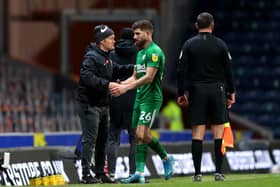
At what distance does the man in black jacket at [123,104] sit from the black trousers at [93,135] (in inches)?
23.8

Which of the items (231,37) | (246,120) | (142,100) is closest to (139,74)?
(142,100)

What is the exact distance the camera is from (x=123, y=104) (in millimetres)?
17391

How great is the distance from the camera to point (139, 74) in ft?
52.7

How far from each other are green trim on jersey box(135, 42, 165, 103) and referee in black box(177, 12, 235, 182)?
0.92ft

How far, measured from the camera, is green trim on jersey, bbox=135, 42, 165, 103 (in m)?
15.9

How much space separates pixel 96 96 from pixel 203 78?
1.44m

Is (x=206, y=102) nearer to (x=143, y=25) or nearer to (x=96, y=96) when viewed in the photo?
(x=143, y=25)

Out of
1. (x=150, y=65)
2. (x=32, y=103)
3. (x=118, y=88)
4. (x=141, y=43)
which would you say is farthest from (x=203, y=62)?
(x=32, y=103)

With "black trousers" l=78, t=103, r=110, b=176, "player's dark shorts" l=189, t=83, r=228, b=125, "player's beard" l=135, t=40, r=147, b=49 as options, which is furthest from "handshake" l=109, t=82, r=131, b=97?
"player's dark shorts" l=189, t=83, r=228, b=125

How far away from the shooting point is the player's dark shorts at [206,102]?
53.2ft

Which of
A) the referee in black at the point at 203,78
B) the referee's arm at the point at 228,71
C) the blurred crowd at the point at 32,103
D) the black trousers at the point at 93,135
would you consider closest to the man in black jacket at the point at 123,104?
the black trousers at the point at 93,135

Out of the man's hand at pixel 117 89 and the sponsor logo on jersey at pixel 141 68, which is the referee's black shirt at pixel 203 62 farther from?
the man's hand at pixel 117 89

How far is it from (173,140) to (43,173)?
9.36 metres

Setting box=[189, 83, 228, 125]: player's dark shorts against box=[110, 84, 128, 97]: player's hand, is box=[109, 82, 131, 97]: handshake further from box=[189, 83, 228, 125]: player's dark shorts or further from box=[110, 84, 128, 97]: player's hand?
box=[189, 83, 228, 125]: player's dark shorts
